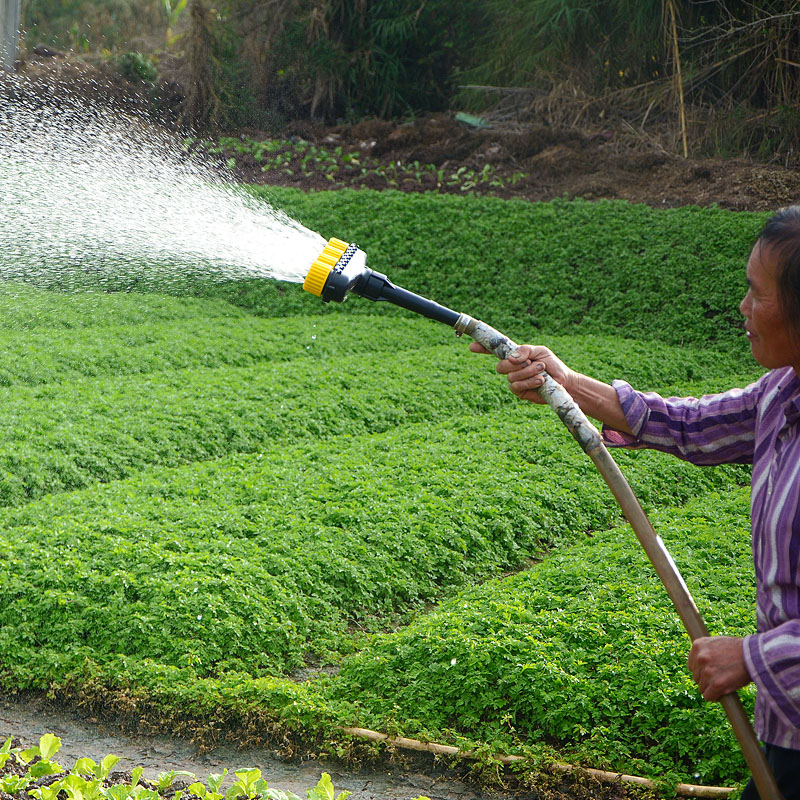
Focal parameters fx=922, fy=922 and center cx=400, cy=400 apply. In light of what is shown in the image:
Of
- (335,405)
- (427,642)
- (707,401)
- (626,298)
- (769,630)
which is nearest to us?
(769,630)

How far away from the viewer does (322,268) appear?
2.02 m

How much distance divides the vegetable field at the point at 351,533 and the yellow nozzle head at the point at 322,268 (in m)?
1.75

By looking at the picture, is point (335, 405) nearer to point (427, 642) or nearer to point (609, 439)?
point (427, 642)

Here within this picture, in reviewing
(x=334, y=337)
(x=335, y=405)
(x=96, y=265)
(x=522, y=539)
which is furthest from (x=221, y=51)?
(x=522, y=539)

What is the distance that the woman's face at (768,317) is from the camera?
5.40 ft

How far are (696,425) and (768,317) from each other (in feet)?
1.28

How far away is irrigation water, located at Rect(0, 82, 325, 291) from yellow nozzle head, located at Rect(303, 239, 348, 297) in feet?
9.76

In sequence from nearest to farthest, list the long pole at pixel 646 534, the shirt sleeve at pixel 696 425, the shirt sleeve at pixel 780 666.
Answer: the shirt sleeve at pixel 780 666 < the long pole at pixel 646 534 < the shirt sleeve at pixel 696 425

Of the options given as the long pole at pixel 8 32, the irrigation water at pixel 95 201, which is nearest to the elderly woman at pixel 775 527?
the irrigation water at pixel 95 201

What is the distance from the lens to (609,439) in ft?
6.97

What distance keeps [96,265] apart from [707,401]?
946cm

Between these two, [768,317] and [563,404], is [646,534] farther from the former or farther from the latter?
[768,317]

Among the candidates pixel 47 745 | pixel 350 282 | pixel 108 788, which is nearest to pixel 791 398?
pixel 350 282

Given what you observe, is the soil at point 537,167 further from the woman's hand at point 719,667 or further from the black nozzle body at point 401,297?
the woman's hand at point 719,667
